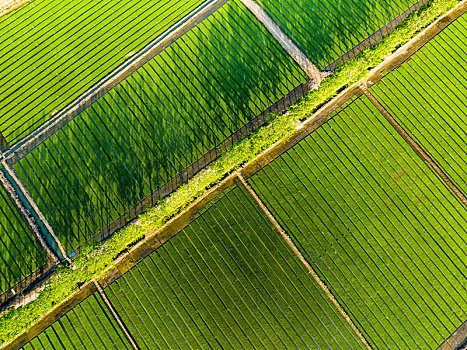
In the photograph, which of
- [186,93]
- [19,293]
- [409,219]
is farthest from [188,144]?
[409,219]

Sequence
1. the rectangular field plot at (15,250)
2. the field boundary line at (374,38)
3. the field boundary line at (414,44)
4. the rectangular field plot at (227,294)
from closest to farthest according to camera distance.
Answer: the rectangular field plot at (227,294) < the rectangular field plot at (15,250) < the field boundary line at (374,38) < the field boundary line at (414,44)

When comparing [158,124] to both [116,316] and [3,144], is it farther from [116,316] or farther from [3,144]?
[116,316]

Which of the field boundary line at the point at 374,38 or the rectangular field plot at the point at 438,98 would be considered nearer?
the rectangular field plot at the point at 438,98

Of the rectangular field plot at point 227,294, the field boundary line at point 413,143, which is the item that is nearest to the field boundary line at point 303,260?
the rectangular field plot at point 227,294

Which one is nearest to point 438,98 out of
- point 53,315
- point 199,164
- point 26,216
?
point 199,164

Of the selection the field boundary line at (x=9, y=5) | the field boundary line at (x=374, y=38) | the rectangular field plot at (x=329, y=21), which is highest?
the field boundary line at (x=9, y=5)

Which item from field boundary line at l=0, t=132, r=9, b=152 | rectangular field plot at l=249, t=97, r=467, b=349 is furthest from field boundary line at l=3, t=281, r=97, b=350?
rectangular field plot at l=249, t=97, r=467, b=349

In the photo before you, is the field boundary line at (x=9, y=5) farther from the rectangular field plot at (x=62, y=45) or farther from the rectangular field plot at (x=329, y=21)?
the rectangular field plot at (x=329, y=21)
